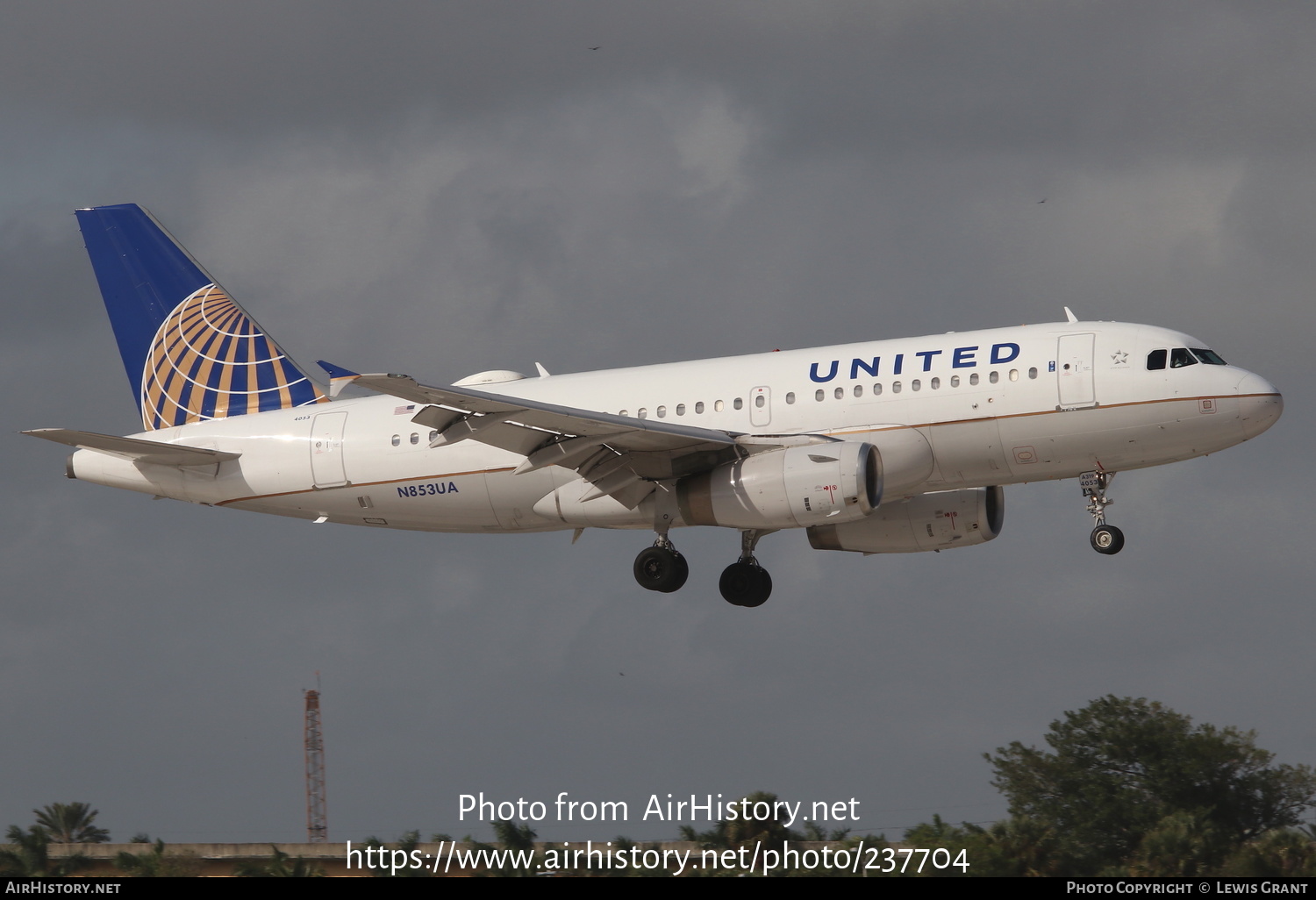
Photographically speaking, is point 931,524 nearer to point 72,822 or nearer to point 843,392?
point 843,392

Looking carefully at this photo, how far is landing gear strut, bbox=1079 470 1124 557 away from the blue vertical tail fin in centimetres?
1949

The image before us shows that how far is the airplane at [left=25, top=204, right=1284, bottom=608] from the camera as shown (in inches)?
1448

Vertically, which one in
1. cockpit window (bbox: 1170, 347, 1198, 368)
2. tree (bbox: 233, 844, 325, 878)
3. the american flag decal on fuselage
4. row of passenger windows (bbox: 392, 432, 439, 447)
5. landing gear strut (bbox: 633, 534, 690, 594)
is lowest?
tree (bbox: 233, 844, 325, 878)

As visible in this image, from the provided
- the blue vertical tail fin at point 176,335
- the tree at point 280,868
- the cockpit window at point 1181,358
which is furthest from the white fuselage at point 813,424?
the tree at point 280,868

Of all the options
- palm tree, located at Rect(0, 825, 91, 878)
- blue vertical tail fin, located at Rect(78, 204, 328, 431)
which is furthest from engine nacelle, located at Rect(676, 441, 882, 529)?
palm tree, located at Rect(0, 825, 91, 878)

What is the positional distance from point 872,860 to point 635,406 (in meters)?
13.8

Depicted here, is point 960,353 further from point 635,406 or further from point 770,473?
point 635,406

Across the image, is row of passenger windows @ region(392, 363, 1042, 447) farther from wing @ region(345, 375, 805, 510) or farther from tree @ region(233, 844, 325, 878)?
tree @ region(233, 844, 325, 878)

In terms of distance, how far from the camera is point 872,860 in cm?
4419

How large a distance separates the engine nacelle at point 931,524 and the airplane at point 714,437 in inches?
2.2
